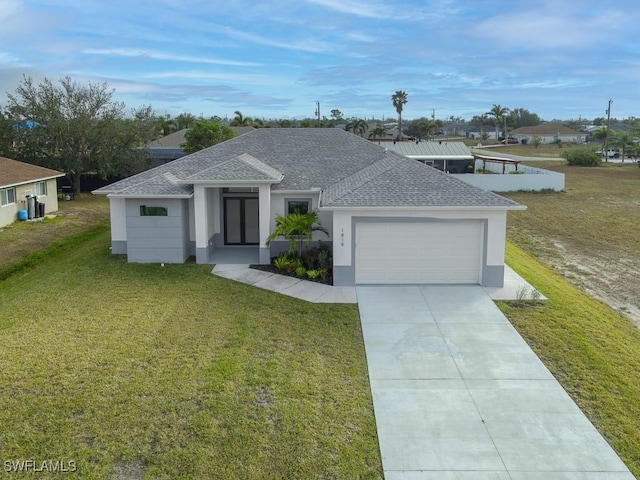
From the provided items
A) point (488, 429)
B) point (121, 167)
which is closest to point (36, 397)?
point (488, 429)

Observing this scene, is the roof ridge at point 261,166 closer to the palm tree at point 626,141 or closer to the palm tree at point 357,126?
the palm tree at point 626,141

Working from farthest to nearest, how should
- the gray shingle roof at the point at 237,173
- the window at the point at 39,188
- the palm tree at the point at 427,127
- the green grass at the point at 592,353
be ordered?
the palm tree at the point at 427,127 < the window at the point at 39,188 < the gray shingle roof at the point at 237,173 < the green grass at the point at 592,353

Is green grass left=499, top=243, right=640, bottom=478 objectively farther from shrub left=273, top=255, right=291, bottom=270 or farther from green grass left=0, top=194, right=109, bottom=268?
green grass left=0, top=194, right=109, bottom=268

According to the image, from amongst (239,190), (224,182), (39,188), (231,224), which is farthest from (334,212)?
(39,188)

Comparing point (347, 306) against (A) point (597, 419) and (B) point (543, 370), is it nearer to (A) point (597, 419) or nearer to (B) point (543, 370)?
(B) point (543, 370)

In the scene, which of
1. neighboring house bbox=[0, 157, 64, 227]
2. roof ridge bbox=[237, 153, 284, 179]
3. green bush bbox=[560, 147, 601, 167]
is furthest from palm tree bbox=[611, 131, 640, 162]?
neighboring house bbox=[0, 157, 64, 227]

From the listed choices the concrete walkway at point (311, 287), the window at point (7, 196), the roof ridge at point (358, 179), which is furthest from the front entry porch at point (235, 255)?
the window at point (7, 196)
